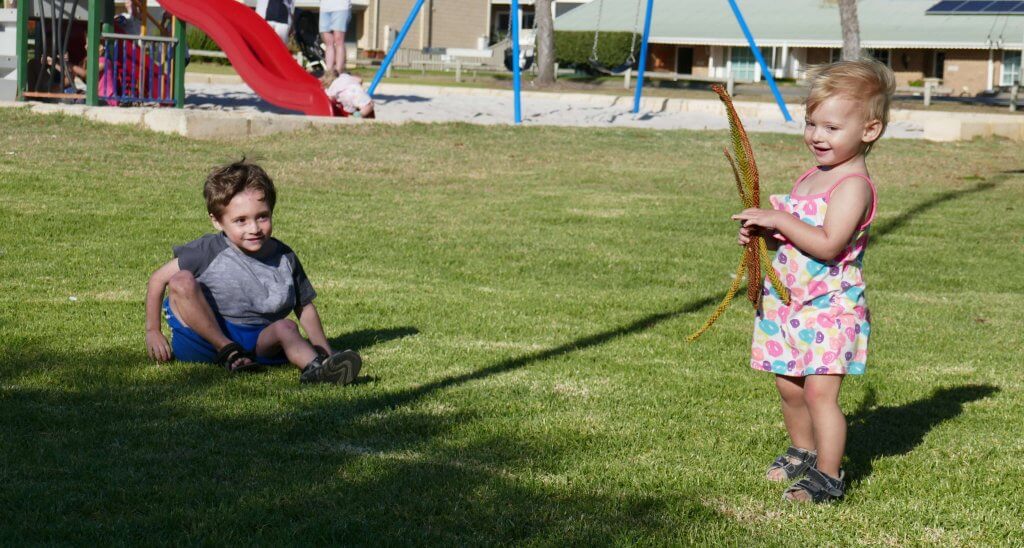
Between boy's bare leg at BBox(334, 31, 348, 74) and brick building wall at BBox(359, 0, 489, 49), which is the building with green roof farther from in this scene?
boy's bare leg at BBox(334, 31, 348, 74)

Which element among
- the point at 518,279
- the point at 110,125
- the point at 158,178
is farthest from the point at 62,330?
the point at 110,125

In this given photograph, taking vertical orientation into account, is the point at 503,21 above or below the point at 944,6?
above

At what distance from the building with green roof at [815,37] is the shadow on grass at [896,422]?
35.7 meters

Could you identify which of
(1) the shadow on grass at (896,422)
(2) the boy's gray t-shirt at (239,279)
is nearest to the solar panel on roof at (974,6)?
(1) the shadow on grass at (896,422)

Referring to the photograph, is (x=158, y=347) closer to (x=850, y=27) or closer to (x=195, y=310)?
(x=195, y=310)

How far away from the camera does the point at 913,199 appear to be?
39.8ft

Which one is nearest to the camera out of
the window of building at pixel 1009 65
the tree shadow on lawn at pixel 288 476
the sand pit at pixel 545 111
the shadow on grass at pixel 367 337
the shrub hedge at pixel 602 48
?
the tree shadow on lawn at pixel 288 476

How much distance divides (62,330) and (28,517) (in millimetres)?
2510

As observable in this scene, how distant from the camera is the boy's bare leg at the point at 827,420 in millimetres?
3881

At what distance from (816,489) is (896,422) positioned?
1.20m

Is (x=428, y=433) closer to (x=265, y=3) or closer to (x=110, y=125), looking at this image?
(x=110, y=125)

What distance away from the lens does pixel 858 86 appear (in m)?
3.78

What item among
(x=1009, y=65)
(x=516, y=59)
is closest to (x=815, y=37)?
(x=1009, y=65)

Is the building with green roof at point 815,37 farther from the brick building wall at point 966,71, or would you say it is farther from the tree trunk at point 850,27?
the tree trunk at point 850,27
